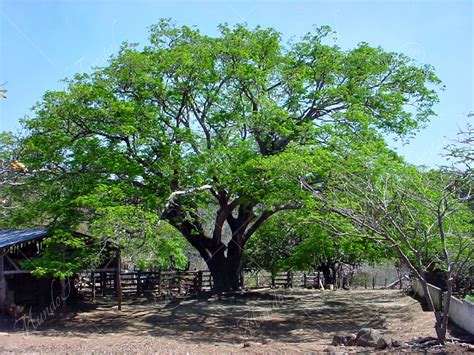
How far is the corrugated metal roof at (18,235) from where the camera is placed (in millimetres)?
18531

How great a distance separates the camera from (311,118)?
20062 millimetres

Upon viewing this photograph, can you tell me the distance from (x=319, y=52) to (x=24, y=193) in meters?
11.4

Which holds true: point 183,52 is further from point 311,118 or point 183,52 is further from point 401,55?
point 401,55

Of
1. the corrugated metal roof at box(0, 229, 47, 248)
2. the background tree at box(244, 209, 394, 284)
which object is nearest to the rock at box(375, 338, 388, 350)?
the background tree at box(244, 209, 394, 284)

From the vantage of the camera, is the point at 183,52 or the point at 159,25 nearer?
the point at 183,52

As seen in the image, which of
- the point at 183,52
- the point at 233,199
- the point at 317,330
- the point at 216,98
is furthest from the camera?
the point at 233,199

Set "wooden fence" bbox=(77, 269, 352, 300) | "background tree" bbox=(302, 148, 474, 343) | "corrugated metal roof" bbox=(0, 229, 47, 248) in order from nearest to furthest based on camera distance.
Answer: "background tree" bbox=(302, 148, 474, 343)
"corrugated metal roof" bbox=(0, 229, 47, 248)
"wooden fence" bbox=(77, 269, 352, 300)

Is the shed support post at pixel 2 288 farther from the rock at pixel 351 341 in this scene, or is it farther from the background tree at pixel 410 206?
the rock at pixel 351 341

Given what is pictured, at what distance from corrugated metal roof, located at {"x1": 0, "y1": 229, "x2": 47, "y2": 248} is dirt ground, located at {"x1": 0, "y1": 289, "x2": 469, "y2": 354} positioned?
2.54 meters

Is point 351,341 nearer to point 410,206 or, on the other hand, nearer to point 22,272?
point 410,206

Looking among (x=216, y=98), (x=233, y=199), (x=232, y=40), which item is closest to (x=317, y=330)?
(x=233, y=199)

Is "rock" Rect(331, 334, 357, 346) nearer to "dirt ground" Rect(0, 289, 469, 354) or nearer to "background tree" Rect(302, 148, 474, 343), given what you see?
"dirt ground" Rect(0, 289, 469, 354)

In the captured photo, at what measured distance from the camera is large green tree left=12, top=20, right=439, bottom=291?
17.5 m

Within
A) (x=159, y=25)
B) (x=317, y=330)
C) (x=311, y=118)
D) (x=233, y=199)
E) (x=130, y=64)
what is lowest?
(x=317, y=330)
